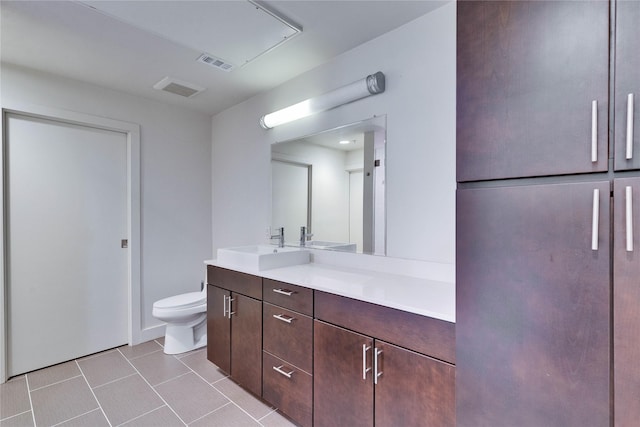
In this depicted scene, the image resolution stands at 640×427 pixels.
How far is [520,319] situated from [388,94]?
1494mm

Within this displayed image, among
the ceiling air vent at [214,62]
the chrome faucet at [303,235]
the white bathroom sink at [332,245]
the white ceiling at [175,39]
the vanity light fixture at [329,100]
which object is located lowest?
the white bathroom sink at [332,245]

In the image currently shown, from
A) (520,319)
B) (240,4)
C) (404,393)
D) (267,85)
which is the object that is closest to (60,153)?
(267,85)

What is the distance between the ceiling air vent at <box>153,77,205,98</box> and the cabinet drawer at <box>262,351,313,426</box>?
234cm

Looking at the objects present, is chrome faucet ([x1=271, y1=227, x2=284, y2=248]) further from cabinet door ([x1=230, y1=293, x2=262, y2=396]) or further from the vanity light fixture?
the vanity light fixture

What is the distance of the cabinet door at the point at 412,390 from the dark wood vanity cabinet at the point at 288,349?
0.43 m

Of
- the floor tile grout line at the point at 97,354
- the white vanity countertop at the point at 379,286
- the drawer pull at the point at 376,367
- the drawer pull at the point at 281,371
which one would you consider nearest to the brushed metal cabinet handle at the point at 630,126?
the white vanity countertop at the point at 379,286

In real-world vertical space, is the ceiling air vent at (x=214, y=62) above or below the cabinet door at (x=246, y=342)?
above

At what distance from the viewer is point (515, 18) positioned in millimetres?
919

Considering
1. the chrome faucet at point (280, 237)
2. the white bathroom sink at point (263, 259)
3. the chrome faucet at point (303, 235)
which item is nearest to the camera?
the white bathroom sink at point (263, 259)

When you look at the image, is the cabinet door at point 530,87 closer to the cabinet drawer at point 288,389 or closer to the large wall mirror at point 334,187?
the large wall mirror at point 334,187

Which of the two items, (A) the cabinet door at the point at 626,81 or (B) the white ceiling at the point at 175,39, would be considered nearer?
(A) the cabinet door at the point at 626,81

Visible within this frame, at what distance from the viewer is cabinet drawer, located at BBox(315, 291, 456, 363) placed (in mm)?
1110

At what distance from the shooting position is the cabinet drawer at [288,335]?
1572 mm

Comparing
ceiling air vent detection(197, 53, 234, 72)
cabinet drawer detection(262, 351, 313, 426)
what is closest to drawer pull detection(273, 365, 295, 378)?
cabinet drawer detection(262, 351, 313, 426)
